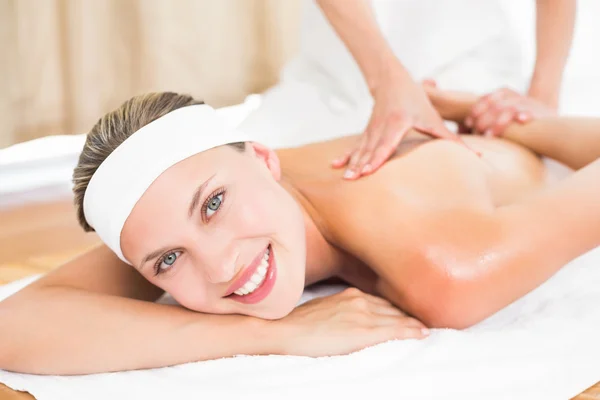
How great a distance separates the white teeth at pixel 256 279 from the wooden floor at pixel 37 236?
2.53 ft

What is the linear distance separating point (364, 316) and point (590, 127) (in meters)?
0.79

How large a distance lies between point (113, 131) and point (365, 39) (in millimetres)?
720

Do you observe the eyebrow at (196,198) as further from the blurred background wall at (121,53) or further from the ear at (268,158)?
the blurred background wall at (121,53)

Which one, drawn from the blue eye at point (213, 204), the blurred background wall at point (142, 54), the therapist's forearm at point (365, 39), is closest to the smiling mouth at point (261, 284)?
the blue eye at point (213, 204)

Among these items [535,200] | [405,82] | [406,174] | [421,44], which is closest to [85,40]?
[421,44]

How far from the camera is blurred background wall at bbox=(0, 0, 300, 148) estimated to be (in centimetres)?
279

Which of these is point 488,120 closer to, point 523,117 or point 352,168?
point 523,117

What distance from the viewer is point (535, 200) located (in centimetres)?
147

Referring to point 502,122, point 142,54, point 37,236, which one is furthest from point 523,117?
point 142,54

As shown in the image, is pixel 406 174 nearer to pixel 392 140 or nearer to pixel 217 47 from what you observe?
pixel 392 140

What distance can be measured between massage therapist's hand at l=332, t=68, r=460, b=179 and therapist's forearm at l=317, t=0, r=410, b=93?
0.02 m

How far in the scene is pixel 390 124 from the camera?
1.67m

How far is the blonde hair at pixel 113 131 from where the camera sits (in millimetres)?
→ 1354

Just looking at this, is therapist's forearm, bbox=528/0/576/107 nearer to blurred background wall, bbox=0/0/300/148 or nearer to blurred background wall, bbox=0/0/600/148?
blurred background wall, bbox=0/0/600/148
